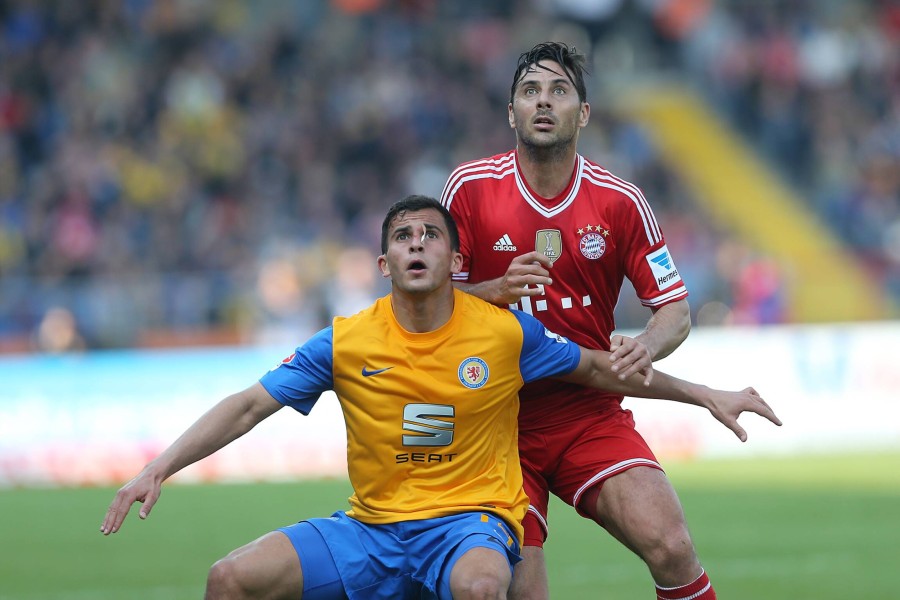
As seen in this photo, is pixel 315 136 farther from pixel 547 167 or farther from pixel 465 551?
pixel 465 551

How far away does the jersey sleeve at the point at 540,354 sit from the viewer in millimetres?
6211

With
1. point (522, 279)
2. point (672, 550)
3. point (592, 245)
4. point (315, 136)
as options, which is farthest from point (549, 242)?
point (315, 136)

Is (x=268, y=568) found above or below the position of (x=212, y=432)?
below

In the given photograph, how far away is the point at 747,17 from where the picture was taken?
26141mm

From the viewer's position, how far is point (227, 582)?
5488mm

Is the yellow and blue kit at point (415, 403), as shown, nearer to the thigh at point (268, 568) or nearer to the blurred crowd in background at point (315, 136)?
the thigh at point (268, 568)

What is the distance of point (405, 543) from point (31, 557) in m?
6.04

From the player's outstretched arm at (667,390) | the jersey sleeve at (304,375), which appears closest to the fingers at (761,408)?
the player's outstretched arm at (667,390)

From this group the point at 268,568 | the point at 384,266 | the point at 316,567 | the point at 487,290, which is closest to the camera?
the point at 268,568

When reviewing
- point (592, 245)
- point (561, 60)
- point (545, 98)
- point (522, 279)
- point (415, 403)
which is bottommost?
point (415, 403)

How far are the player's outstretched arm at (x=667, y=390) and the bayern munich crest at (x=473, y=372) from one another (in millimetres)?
456

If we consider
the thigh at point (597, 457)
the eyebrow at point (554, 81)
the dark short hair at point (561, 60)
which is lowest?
the thigh at point (597, 457)

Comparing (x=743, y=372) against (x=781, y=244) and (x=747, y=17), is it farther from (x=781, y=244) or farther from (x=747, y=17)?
(x=747, y=17)

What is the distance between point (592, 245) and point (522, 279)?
70 centimetres
